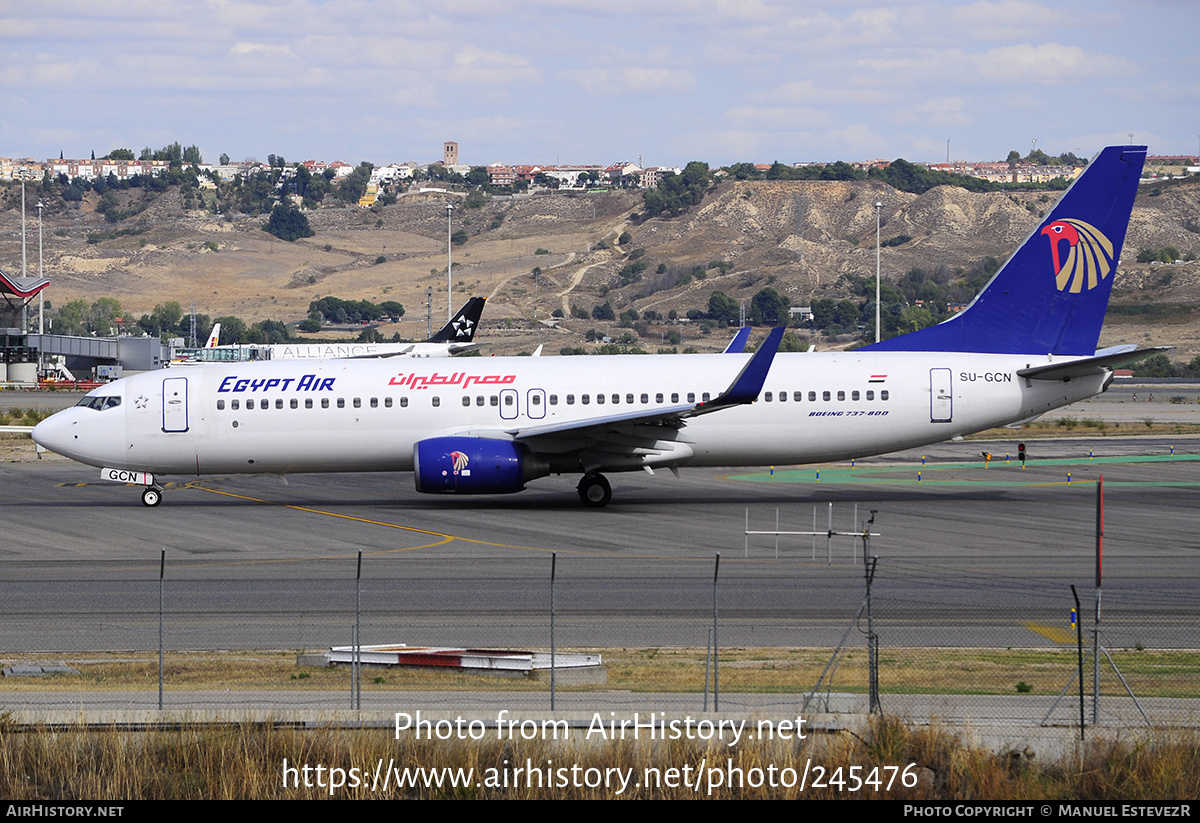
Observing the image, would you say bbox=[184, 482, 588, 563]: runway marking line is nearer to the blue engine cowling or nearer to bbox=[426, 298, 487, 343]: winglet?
the blue engine cowling

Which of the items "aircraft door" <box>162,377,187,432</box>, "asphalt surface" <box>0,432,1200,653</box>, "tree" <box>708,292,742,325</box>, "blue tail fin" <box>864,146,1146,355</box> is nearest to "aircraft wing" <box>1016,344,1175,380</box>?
"blue tail fin" <box>864,146,1146,355</box>

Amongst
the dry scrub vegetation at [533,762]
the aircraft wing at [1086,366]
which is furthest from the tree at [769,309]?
the dry scrub vegetation at [533,762]

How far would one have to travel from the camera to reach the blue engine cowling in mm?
32031

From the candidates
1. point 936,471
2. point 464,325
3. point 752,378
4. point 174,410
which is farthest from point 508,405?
point 464,325

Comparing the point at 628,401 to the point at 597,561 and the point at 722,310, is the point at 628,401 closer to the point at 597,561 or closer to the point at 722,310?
the point at 597,561

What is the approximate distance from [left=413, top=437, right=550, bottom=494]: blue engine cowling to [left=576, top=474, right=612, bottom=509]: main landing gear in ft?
5.89

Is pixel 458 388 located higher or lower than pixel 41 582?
higher

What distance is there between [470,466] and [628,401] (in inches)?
192

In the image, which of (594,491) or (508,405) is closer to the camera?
(594,491)

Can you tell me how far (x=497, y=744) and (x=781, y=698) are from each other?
3.90 m

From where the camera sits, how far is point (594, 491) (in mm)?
33719
